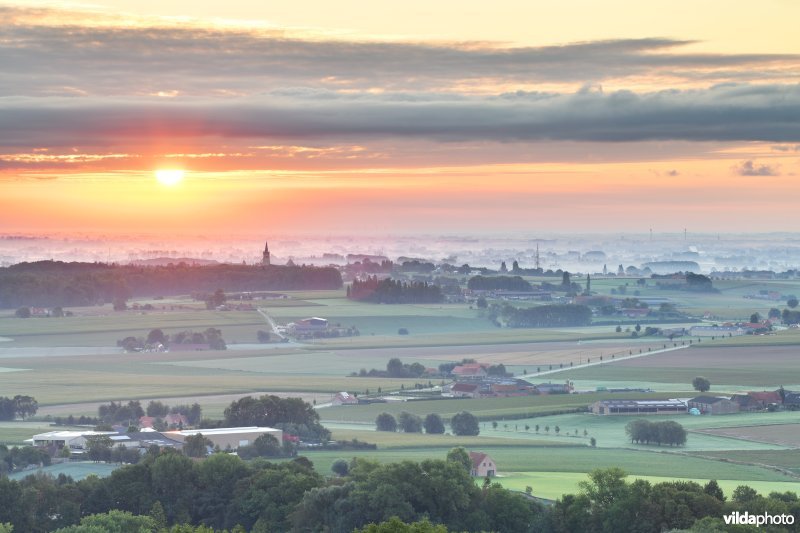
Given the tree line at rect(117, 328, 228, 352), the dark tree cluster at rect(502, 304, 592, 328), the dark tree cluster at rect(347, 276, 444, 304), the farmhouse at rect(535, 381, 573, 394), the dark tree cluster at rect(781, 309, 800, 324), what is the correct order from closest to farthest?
the farmhouse at rect(535, 381, 573, 394) → the tree line at rect(117, 328, 228, 352) → the dark tree cluster at rect(781, 309, 800, 324) → the dark tree cluster at rect(502, 304, 592, 328) → the dark tree cluster at rect(347, 276, 444, 304)

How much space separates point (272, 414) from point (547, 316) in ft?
227

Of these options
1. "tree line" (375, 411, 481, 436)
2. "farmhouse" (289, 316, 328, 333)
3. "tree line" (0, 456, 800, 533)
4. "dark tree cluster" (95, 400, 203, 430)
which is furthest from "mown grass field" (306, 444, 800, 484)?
"farmhouse" (289, 316, 328, 333)

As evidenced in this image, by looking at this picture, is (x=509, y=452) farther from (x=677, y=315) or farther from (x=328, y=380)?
(x=677, y=315)

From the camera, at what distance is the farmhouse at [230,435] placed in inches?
2406

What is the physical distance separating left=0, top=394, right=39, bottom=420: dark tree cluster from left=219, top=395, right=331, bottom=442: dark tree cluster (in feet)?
34.4

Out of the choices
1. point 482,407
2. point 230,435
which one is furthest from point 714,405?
point 230,435

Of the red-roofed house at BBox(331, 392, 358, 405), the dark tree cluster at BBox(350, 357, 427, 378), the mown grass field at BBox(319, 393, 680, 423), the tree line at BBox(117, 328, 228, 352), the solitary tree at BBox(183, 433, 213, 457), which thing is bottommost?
the solitary tree at BBox(183, 433, 213, 457)

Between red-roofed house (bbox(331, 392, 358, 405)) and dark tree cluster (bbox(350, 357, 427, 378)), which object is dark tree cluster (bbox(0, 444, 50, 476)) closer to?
red-roofed house (bbox(331, 392, 358, 405))

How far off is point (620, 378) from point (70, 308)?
74538 millimetres

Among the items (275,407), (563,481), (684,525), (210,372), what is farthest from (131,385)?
(684,525)

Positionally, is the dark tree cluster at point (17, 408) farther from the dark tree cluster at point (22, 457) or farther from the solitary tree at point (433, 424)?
the solitary tree at point (433, 424)

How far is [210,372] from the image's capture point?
94500 millimetres

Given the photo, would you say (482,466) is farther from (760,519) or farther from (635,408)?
(635,408)

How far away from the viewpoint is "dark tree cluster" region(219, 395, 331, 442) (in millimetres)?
65812
